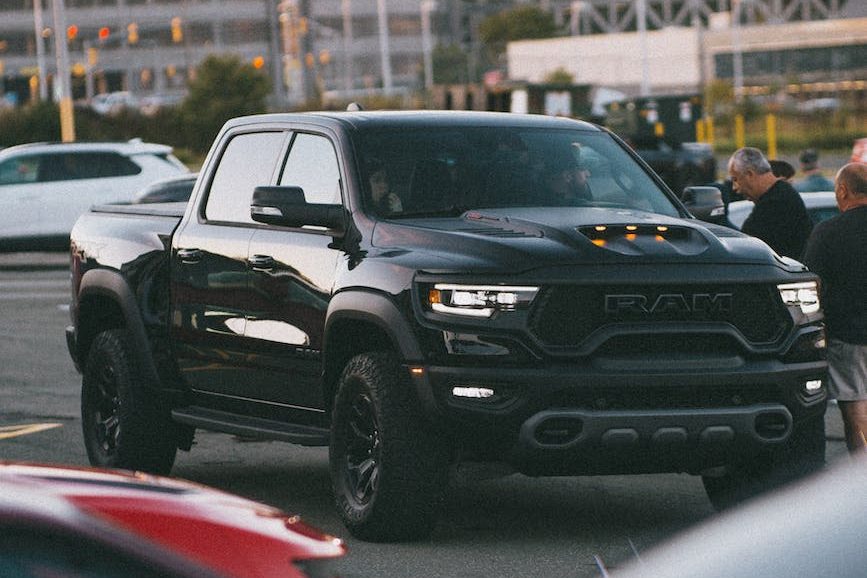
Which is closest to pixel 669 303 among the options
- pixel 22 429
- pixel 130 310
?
pixel 130 310

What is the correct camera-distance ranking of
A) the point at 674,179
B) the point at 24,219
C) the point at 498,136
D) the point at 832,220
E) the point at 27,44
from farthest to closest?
the point at 27,44 < the point at 674,179 < the point at 24,219 < the point at 832,220 < the point at 498,136

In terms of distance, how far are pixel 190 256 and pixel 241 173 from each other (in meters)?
0.47

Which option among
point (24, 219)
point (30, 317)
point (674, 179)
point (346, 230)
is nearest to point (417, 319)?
point (346, 230)

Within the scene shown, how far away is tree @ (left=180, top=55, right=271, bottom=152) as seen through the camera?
6075 centimetres

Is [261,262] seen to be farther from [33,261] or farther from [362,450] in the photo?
[33,261]

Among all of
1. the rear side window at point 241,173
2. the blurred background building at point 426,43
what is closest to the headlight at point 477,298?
the rear side window at point 241,173

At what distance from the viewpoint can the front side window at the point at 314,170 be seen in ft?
27.5

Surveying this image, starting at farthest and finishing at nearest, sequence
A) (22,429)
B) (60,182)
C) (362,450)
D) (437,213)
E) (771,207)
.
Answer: (60,182), (22,429), (771,207), (437,213), (362,450)

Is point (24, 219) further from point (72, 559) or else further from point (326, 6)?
Answer: point (326, 6)

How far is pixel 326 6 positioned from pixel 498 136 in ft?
441

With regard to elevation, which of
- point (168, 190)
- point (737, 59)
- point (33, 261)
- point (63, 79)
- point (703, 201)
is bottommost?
point (737, 59)

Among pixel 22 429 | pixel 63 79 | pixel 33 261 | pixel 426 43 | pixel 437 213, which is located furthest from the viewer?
pixel 426 43

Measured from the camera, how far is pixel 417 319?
24.2 ft

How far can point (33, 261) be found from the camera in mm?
29781
